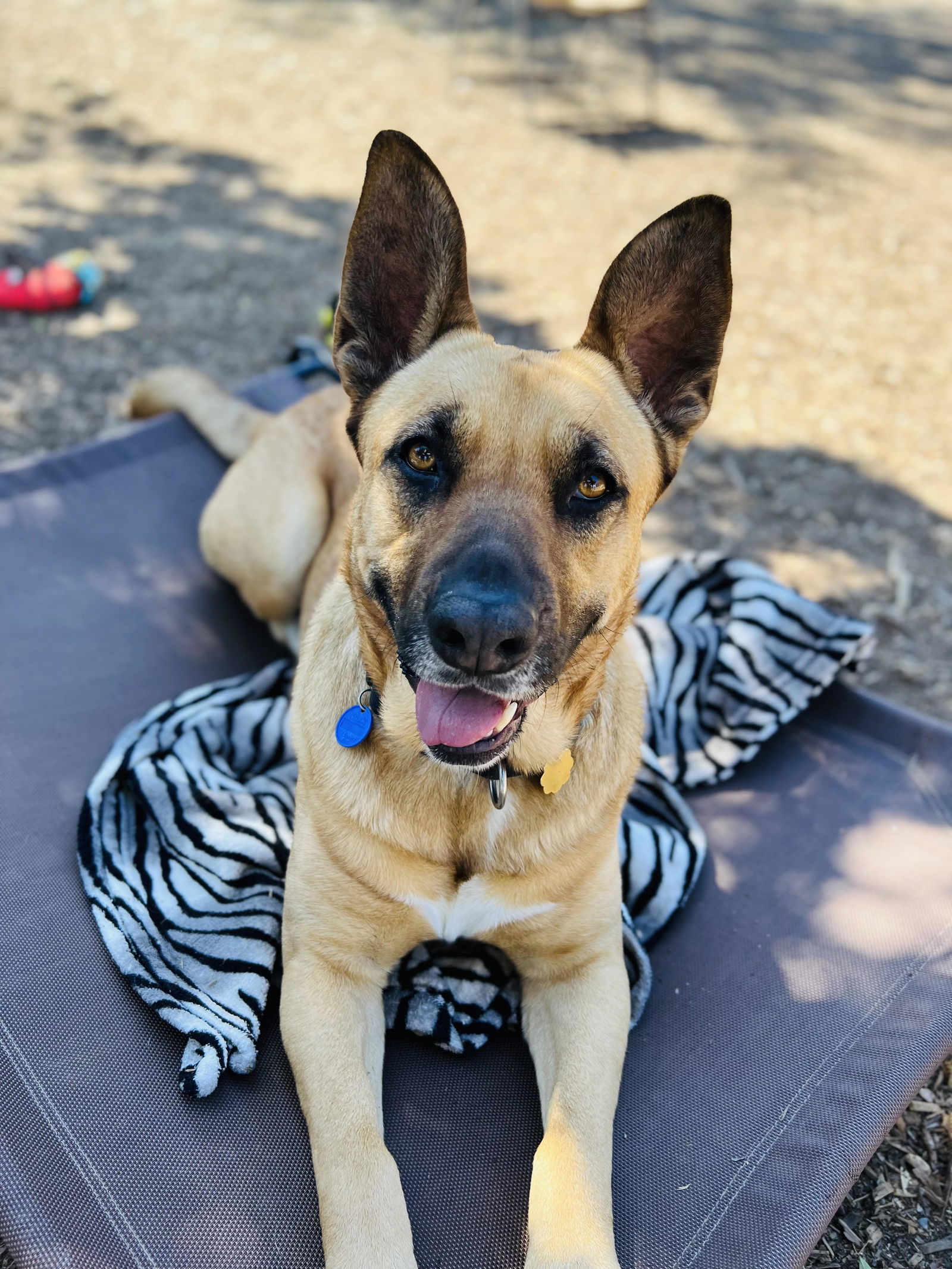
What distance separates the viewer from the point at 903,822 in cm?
381

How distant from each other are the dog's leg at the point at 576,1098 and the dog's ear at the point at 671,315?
143 centimetres

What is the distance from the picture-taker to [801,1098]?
2.92m

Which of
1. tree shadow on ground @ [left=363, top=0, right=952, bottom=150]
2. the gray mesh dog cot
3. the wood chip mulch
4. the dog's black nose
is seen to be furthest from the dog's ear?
tree shadow on ground @ [left=363, top=0, right=952, bottom=150]

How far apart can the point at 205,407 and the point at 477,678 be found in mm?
3272

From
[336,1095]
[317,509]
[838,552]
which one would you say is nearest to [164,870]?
[336,1095]

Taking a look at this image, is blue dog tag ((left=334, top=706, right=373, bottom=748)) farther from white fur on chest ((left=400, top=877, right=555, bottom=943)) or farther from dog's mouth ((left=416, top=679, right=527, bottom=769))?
white fur on chest ((left=400, top=877, right=555, bottom=943))

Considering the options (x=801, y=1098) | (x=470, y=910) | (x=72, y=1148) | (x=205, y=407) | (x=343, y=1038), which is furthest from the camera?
(x=205, y=407)

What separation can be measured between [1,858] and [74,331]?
4.81m

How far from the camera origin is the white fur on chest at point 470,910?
2.76 m

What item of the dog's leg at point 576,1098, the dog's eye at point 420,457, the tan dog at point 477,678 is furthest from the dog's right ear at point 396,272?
→ the dog's leg at point 576,1098

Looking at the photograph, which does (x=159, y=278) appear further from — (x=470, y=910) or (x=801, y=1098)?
(x=801, y=1098)

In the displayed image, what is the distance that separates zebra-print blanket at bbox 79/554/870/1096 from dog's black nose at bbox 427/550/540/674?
1.22 m

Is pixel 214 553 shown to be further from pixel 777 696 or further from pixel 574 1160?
pixel 574 1160

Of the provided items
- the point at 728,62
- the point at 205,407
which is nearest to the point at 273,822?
the point at 205,407
